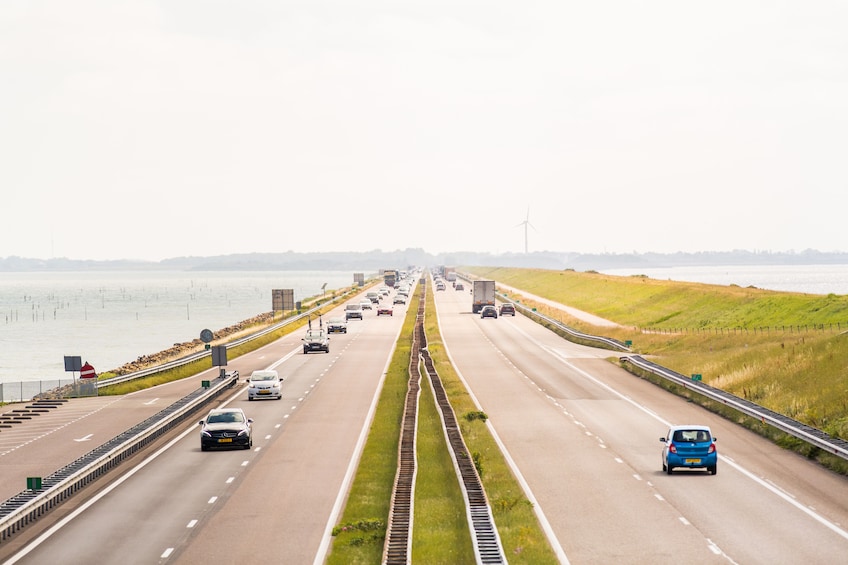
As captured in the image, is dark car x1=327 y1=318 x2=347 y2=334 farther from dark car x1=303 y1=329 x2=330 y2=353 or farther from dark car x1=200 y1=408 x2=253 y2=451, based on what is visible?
dark car x1=200 y1=408 x2=253 y2=451

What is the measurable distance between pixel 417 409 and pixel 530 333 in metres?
54.3

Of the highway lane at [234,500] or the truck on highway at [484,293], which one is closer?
the highway lane at [234,500]

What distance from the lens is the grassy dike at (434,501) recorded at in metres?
22.1

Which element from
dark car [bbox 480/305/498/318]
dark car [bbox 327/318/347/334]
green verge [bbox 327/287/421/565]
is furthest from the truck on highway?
green verge [bbox 327/287/421/565]

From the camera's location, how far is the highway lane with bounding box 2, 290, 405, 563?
75.4 ft

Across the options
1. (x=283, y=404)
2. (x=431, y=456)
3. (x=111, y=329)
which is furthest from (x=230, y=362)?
(x=111, y=329)

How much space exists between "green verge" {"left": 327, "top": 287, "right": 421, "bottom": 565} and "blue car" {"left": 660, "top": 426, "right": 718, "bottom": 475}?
27.7 ft

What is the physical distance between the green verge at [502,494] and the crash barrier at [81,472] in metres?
11.5

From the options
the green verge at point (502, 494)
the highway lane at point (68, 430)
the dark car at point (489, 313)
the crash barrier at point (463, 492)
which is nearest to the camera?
the crash barrier at point (463, 492)

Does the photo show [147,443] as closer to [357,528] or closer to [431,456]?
[431,456]

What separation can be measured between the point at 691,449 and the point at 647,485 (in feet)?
7.58

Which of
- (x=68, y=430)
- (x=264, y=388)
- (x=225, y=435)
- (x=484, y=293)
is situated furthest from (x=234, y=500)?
(x=484, y=293)

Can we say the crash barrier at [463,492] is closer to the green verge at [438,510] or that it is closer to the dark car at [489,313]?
the green verge at [438,510]

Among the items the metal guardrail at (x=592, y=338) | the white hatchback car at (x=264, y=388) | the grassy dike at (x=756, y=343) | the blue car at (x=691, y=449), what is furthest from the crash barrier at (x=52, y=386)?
the blue car at (x=691, y=449)
